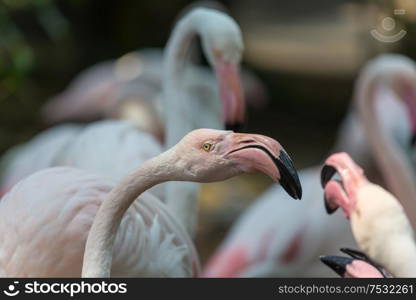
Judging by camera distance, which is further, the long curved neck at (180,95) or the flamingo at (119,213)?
the long curved neck at (180,95)

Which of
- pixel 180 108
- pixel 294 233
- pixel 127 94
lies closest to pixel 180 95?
pixel 180 108

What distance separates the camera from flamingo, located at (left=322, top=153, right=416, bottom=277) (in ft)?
6.69

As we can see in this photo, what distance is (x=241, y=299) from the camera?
212 centimetres

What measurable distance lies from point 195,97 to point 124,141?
2.37m

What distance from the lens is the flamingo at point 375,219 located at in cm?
204

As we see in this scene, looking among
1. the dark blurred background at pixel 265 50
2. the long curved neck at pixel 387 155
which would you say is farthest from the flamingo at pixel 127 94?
the long curved neck at pixel 387 155

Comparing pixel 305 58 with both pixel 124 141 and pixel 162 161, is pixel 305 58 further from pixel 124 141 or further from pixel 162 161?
pixel 162 161

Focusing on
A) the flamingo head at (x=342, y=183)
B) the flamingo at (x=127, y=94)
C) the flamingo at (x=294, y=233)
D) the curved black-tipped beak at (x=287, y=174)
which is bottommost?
the curved black-tipped beak at (x=287, y=174)

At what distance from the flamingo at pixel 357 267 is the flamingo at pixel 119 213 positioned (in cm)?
38

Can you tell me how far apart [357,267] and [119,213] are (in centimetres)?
56

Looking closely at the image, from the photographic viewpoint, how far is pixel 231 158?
1757 millimetres

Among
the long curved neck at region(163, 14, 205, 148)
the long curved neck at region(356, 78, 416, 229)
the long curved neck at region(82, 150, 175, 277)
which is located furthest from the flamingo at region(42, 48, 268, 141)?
the long curved neck at region(82, 150, 175, 277)

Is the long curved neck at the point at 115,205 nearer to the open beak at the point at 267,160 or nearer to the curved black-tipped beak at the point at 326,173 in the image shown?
the open beak at the point at 267,160

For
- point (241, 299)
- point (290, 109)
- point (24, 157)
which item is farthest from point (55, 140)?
point (290, 109)
